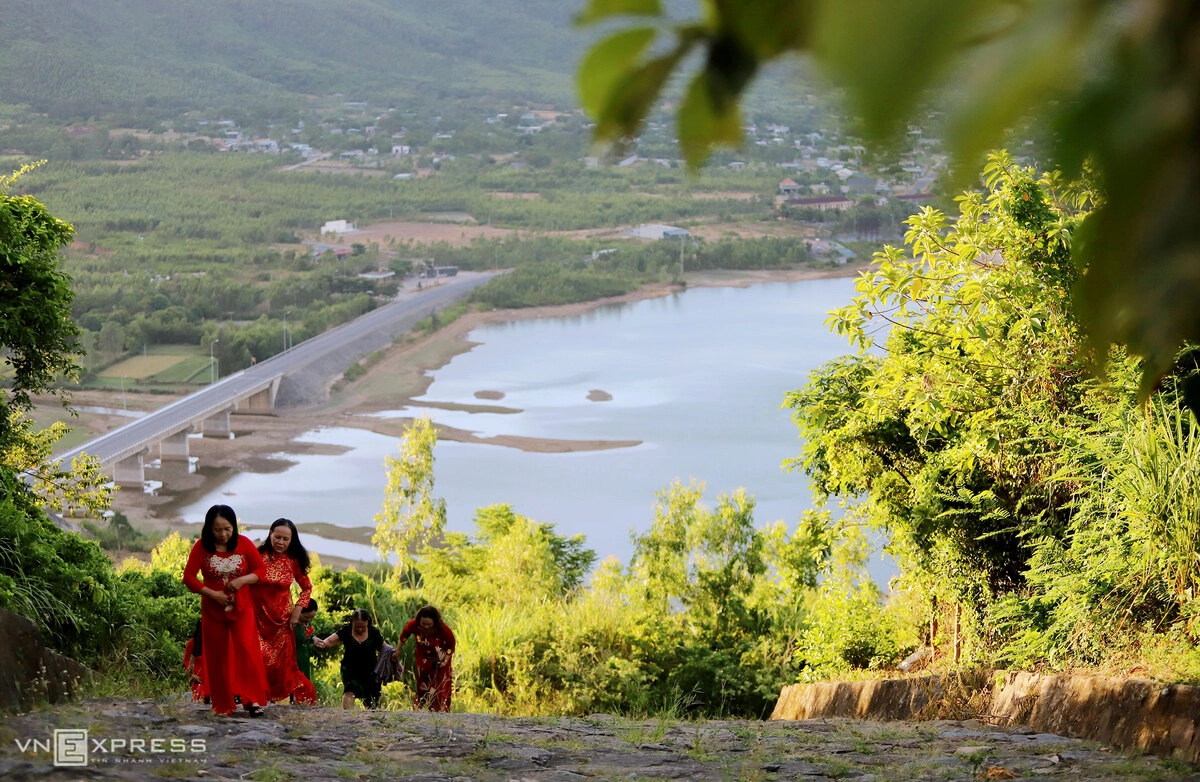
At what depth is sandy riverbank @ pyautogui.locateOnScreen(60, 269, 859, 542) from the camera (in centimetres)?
4053

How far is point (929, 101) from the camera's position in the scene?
48 cm

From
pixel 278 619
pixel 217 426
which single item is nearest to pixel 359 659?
pixel 278 619

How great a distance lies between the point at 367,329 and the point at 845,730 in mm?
58454

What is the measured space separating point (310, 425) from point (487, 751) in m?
47.3

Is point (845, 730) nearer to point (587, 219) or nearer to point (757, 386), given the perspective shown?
point (757, 386)

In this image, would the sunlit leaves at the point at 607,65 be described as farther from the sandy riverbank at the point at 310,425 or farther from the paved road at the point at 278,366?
the sandy riverbank at the point at 310,425

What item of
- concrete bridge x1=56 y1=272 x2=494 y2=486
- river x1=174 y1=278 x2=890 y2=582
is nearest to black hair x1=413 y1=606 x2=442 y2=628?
river x1=174 y1=278 x2=890 y2=582

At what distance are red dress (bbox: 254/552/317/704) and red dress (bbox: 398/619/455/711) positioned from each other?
→ 3.06ft

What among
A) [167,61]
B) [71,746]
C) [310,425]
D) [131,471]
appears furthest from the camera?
[167,61]

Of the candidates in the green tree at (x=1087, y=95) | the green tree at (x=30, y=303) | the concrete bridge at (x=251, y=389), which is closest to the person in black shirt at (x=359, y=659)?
the green tree at (x=30, y=303)

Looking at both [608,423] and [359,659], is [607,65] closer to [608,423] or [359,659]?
[359,659]

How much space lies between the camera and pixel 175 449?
147 feet

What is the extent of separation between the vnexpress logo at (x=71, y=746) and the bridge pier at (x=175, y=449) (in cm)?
4272

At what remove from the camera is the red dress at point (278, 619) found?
4.98 meters
